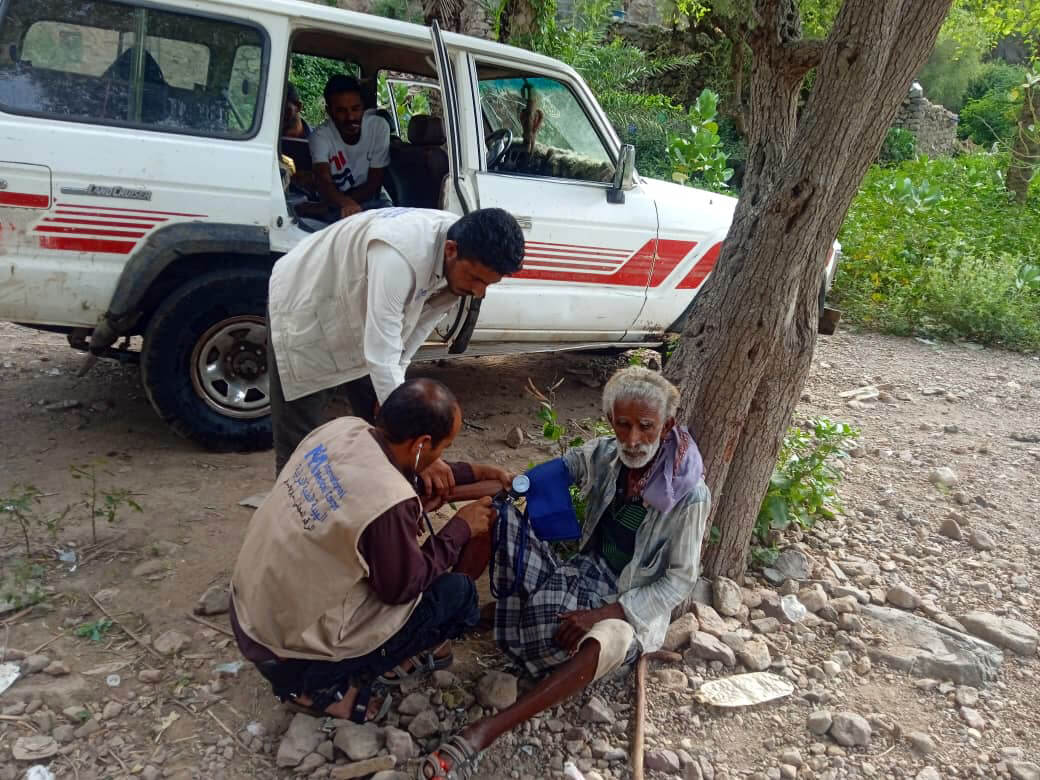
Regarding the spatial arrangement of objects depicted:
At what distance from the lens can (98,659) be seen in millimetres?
2486

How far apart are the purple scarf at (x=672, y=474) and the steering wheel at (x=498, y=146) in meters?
2.16

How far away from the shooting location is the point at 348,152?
175 inches

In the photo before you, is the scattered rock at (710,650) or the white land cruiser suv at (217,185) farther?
the white land cruiser suv at (217,185)

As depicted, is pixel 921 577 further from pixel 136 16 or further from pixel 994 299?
pixel 994 299

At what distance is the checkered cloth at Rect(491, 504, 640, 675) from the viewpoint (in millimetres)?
2514

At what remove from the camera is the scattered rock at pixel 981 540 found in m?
3.71

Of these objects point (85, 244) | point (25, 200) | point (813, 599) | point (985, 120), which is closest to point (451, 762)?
point (813, 599)

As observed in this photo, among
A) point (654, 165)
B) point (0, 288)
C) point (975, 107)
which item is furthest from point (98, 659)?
point (975, 107)

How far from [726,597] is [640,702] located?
0.72 meters

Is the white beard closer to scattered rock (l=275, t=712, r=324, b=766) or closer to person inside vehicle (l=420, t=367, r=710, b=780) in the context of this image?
person inside vehicle (l=420, t=367, r=710, b=780)

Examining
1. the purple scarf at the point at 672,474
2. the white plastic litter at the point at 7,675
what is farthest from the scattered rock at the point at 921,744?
the white plastic litter at the point at 7,675

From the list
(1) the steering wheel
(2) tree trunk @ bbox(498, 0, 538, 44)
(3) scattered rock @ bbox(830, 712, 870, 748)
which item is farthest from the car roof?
(2) tree trunk @ bbox(498, 0, 538, 44)

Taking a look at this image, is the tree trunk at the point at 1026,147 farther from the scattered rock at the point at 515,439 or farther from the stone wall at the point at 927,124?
the scattered rock at the point at 515,439

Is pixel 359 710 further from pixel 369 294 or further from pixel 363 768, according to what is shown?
pixel 369 294
